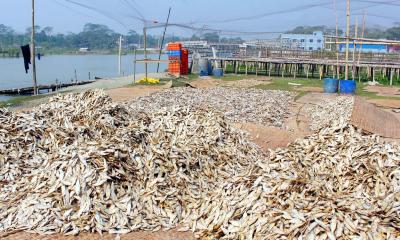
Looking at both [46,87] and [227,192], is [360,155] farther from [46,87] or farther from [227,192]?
[46,87]

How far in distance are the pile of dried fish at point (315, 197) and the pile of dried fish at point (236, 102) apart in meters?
8.01

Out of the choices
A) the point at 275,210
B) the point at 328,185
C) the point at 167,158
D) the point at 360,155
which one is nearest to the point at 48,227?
the point at 167,158

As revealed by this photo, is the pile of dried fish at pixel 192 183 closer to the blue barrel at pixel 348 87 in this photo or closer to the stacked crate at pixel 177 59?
the blue barrel at pixel 348 87

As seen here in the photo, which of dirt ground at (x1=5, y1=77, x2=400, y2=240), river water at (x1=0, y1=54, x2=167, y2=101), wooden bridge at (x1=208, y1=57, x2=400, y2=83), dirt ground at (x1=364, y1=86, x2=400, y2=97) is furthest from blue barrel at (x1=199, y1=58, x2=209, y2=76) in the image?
river water at (x1=0, y1=54, x2=167, y2=101)

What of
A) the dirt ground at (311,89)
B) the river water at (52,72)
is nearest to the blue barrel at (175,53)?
the dirt ground at (311,89)

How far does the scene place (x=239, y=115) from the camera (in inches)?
758

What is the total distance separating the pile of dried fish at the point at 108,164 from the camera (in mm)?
8172

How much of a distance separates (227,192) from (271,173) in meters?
0.84

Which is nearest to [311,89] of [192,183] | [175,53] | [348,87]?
[348,87]

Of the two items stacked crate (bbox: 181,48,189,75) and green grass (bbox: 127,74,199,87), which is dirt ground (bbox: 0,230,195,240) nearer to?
green grass (bbox: 127,74,199,87)

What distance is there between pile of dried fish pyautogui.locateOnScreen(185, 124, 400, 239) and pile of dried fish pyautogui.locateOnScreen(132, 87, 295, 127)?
8.01 meters

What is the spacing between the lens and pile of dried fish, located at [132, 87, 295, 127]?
62.5 ft

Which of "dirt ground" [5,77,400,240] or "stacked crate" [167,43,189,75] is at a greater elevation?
"stacked crate" [167,43,189,75]

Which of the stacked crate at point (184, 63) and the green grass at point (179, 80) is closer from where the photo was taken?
the green grass at point (179, 80)
